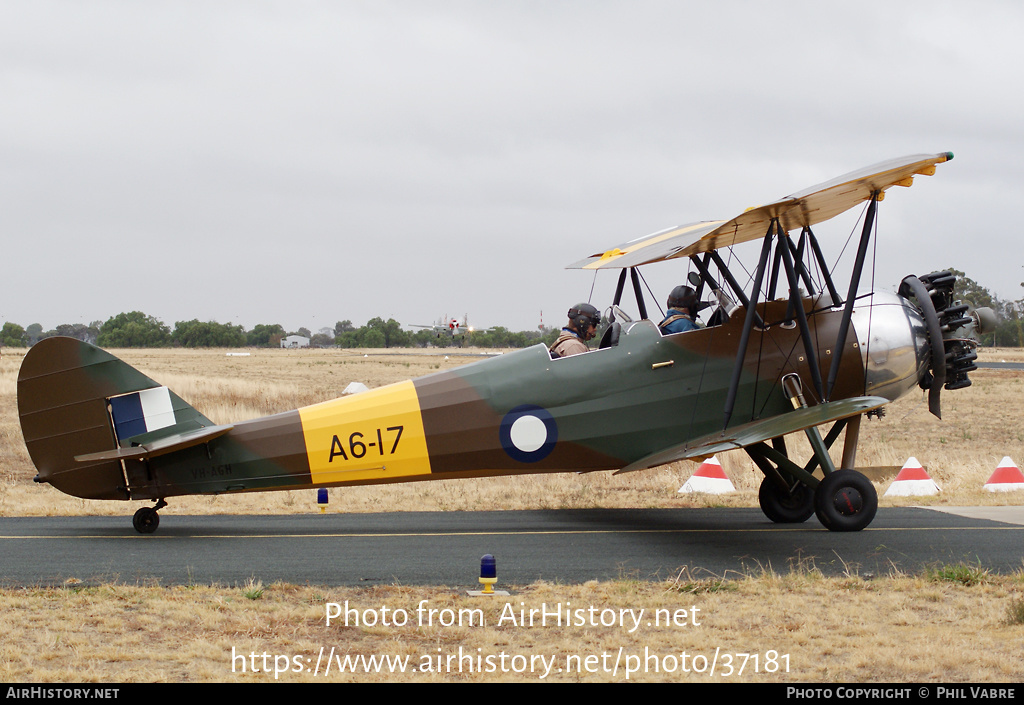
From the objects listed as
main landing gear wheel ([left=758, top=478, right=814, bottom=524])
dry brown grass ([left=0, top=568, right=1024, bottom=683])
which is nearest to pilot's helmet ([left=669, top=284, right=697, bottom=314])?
main landing gear wheel ([left=758, top=478, right=814, bottom=524])

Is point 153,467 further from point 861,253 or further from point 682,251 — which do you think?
point 861,253

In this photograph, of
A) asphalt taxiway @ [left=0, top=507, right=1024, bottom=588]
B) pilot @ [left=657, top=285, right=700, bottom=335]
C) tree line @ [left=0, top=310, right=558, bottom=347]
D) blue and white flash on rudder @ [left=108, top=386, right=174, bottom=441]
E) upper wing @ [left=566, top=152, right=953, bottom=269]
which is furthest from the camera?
tree line @ [left=0, top=310, right=558, bottom=347]

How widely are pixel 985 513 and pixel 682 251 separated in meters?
5.66

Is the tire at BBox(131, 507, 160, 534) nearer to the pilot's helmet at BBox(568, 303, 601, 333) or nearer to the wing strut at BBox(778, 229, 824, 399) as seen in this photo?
the pilot's helmet at BBox(568, 303, 601, 333)

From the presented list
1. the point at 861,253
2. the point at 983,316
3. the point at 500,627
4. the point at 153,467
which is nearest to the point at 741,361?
the point at 861,253

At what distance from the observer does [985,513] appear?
12469 millimetres

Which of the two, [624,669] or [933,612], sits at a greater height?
[624,669]

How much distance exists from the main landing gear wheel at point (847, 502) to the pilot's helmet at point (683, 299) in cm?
261

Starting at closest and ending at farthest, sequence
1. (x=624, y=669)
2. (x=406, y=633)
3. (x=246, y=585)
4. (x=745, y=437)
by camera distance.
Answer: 1. (x=624, y=669)
2. (x=406, y=633)
3. (x=246, y=585)
4. (x=745, y=437)

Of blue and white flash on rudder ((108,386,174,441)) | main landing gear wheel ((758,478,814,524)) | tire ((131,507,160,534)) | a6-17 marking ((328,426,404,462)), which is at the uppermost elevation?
blue and white flash on rudder ((108,386,174,441))

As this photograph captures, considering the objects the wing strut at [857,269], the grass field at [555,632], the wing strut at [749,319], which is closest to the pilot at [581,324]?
the wing strut at [749,319]

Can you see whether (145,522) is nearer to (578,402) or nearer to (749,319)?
(578,402)

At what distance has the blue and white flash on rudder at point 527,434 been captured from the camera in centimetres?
1084

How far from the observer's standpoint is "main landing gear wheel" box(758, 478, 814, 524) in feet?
38.6
